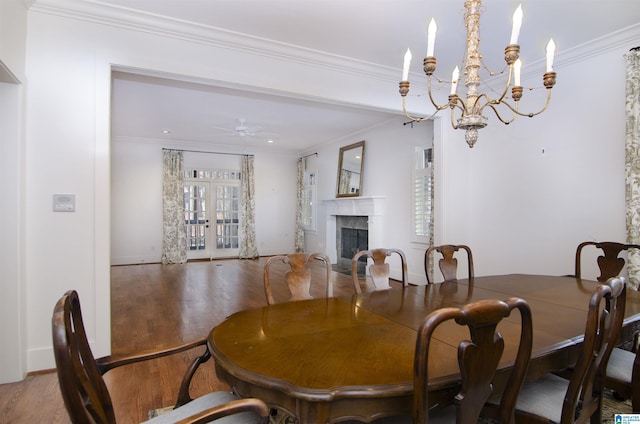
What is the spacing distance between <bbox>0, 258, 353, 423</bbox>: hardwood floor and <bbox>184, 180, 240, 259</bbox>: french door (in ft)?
2.51

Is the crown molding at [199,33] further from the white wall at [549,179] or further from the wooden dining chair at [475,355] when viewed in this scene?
the wooden dining chair at [475,355]

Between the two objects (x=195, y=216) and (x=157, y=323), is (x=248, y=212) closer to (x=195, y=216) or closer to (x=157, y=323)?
(x=195, y=216)

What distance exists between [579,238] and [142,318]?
15.8 ft

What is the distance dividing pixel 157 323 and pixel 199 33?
301cm

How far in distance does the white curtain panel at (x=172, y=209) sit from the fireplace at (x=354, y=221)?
136 inches

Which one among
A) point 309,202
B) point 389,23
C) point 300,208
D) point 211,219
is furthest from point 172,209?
point 389,23

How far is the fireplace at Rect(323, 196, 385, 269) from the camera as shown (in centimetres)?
626

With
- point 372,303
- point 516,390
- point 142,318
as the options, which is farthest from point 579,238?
point 142,318

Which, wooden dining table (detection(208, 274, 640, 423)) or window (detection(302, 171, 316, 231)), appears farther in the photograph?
window (detection(302, 171, 316, 231))

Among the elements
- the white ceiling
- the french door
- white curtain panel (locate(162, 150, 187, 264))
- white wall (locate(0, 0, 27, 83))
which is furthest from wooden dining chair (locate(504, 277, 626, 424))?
the french door

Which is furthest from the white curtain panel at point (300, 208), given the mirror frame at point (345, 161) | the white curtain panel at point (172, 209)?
the white curtain panel at point (172, 209)

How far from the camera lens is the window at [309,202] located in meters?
8.77

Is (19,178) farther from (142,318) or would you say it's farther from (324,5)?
(324,5)

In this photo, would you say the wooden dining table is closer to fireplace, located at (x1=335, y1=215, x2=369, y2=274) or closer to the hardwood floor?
the hardwood floor
